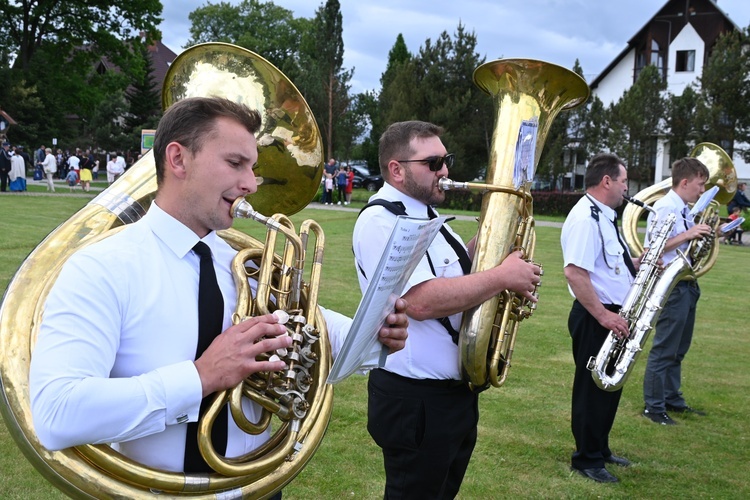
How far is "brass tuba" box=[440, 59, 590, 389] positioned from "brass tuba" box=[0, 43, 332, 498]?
836 mm

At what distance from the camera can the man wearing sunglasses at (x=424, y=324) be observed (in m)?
3.00

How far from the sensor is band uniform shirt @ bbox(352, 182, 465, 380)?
3.03 meters

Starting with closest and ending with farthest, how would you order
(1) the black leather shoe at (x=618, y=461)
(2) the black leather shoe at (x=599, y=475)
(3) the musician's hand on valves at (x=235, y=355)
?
(3) the musician's hand on valves at (x=235, y=355), (2) the black leather shoe at (x=599, y=475), (1) the black leather shoe at (x=618, y=461)

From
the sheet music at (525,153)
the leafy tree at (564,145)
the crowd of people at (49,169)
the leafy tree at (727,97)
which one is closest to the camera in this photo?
the sheet music at (525,153)

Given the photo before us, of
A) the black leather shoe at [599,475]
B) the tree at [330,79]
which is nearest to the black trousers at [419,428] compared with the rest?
the black leather shoe at [599,475]

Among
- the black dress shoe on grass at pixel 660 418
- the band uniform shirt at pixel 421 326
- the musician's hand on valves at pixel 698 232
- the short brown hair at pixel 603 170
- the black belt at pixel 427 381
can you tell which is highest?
the short brown hair at pixel 603 170

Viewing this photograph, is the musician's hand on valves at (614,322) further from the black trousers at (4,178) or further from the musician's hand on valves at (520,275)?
the black trousers at (4,178)

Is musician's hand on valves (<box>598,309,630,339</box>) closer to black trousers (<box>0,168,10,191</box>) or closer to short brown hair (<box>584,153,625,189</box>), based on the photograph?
short brown hair (<box>584,153,625,189</box>)

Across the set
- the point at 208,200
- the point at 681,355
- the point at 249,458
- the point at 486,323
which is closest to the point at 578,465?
the point at 681,355

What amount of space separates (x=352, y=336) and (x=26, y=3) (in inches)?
1584

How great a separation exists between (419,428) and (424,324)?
0.45 m

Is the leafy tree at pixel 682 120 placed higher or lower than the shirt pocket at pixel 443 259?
higher

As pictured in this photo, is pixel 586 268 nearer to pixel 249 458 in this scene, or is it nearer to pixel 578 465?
pixel 578 465

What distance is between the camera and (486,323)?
313cm
